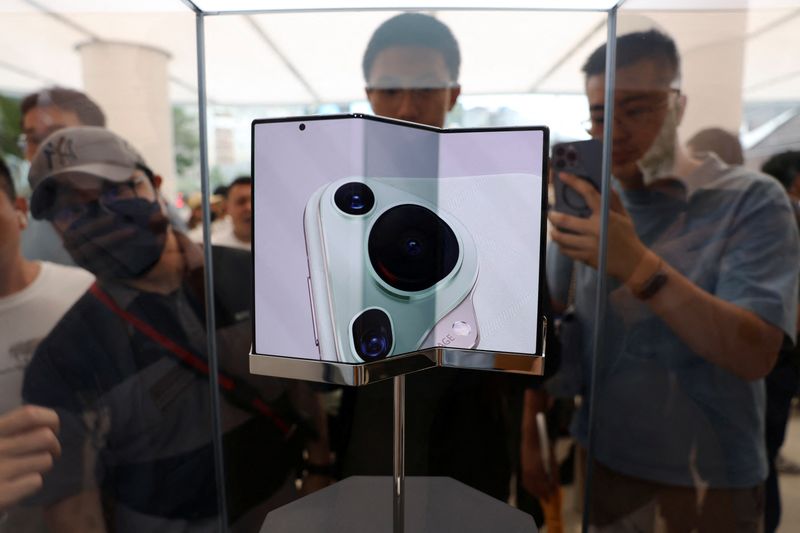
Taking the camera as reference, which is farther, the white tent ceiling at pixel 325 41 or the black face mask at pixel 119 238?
the black face mask at pixel 119 238

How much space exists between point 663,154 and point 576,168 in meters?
0.18

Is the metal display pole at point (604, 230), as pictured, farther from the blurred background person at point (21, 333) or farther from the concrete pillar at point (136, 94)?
the blurred background person at point (21, 333)

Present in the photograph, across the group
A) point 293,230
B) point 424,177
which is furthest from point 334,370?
point 424,177

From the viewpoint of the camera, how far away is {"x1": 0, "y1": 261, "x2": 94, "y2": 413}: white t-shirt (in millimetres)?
927

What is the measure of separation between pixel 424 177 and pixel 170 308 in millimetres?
721

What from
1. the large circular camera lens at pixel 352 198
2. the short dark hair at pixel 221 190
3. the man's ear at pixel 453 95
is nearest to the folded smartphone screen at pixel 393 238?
the large circular camera lens at pixel 352 198

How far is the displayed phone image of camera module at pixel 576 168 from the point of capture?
37.5 inches

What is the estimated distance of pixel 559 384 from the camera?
105cm

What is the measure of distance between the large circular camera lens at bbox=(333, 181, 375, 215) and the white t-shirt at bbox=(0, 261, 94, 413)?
2.44ft

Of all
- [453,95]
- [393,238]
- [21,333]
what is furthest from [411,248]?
[21,333]

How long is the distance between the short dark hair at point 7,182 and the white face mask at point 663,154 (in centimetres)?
131

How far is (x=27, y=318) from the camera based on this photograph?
94 cm

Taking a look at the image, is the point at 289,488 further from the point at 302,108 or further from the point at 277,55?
the point at 277,55

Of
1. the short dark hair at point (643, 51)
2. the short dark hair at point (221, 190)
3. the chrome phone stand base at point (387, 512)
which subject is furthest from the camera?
the short dark hair at point (221, 190)
